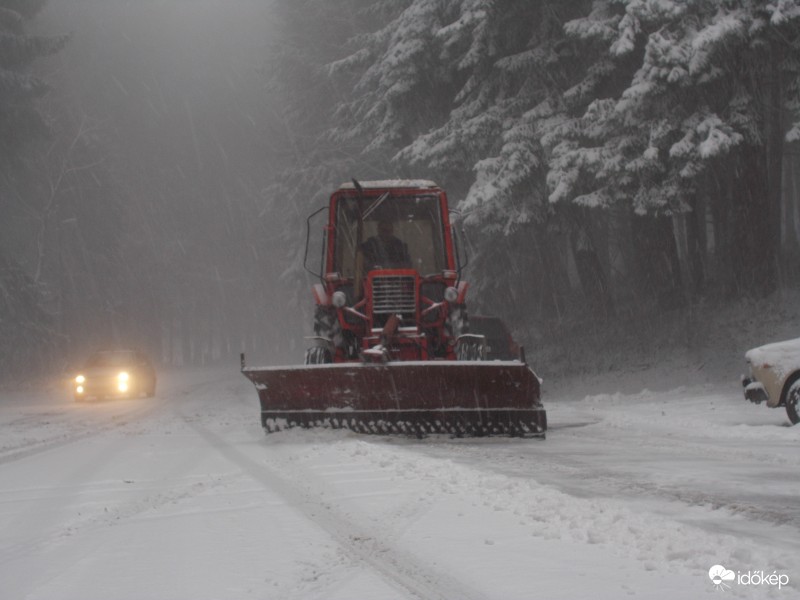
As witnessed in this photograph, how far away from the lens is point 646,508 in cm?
573

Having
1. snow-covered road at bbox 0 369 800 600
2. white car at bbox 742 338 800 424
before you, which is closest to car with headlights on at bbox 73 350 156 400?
snow-covered road at bbox 0 369 800 600

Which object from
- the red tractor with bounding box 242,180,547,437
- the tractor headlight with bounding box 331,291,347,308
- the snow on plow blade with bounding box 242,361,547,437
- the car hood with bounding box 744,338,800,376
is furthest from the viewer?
the tractor headlight with bounding box 331,291,347,308

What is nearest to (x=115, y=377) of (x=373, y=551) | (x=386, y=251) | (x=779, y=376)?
(x=386, y=251)

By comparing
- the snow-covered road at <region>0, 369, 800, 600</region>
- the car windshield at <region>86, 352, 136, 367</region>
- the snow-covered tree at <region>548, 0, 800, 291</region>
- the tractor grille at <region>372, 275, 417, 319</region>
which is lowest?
the snow-covered road at <region>0, 369, 800, 600</region>

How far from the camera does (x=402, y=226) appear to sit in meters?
12.4

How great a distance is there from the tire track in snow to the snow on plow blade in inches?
108

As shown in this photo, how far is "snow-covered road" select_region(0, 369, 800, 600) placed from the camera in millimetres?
4289

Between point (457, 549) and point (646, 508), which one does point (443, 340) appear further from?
point (457, 549)

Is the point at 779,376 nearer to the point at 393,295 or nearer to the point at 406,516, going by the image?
the point at 393,295

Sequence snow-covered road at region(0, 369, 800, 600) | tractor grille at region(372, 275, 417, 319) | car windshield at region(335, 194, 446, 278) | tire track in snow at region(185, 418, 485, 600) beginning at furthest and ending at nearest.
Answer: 1. car windshield at region(335, 194, 446, 278)
2. tractor grille at region(372, 275, 417, 319)
3. snow-covered road at region(0, 369, 800, 600)
4. tire track in snow at region(185, 418, 485, 600)

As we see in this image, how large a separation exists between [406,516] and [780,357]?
22.6ft
